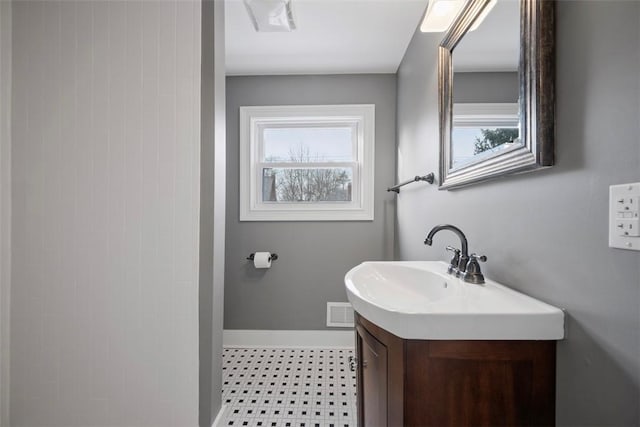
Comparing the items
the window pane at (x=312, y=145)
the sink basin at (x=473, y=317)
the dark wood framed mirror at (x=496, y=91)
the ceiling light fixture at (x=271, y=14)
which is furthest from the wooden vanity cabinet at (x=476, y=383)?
the window pane at (x=312, y=145)

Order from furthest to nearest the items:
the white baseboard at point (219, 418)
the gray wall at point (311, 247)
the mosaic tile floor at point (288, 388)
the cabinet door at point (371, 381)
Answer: the gray wall at point (311, 247), the mosaic tile floor at point (288, 388), the white baseboard at point (219, 418), the cabinet door at point (371, 381)

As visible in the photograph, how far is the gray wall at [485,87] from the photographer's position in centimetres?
87

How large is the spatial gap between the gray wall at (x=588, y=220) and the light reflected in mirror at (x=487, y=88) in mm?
153

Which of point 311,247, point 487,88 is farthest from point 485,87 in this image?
point 311,247

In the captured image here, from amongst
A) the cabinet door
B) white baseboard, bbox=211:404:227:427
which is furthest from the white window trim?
white baseboard, bbox=211:404:227:427

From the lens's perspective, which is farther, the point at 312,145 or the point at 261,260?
the point at 312,145

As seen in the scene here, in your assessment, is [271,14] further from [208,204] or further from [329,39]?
[208,204]

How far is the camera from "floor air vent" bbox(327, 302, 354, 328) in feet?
7.63

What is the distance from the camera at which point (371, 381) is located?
0.86 m

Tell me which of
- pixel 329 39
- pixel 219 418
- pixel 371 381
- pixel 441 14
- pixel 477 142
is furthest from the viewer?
pixel 329 39

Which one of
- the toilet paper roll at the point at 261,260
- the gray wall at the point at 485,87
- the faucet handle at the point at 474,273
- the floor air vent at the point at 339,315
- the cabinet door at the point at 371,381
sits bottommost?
the floor air vent at the point at 339,315

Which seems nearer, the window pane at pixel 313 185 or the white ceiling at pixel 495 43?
the white ceiling at pixel 495 43

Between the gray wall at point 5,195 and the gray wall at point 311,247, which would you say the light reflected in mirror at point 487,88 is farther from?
the gray wall at point 5,195

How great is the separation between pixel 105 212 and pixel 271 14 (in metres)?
1.32
